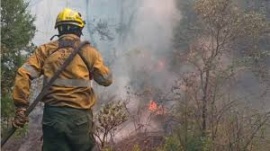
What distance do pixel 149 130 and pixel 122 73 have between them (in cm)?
1189

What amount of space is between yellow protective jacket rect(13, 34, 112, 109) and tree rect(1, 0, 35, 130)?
7339mm

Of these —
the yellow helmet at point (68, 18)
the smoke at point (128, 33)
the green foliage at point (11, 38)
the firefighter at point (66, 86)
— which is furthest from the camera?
the smoke at point (128, 33)

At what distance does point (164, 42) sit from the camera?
30.9 metres

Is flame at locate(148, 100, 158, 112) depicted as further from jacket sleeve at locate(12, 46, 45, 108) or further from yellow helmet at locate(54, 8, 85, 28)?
jacket sleeve at locate(12, 46, 45, 108)

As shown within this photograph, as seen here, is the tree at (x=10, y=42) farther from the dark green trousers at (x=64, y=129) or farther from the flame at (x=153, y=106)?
the dark green trousers at (x=64, y=129)

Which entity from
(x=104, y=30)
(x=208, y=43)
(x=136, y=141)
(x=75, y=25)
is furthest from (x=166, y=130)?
(x=104, y=30)

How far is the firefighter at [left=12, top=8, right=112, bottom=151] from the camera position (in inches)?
165

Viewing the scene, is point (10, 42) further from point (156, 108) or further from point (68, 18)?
Answer: point (156, 108)

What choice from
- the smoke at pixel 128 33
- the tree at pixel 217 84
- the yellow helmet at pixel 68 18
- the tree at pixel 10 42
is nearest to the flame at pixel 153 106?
the tree at pixel 217 84

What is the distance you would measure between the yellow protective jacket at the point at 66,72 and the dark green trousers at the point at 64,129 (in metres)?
0.07

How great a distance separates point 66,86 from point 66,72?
13cm

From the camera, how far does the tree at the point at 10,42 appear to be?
452 inches

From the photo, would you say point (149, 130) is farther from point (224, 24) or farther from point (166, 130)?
point (224, 24)

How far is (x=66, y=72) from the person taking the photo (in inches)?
168
